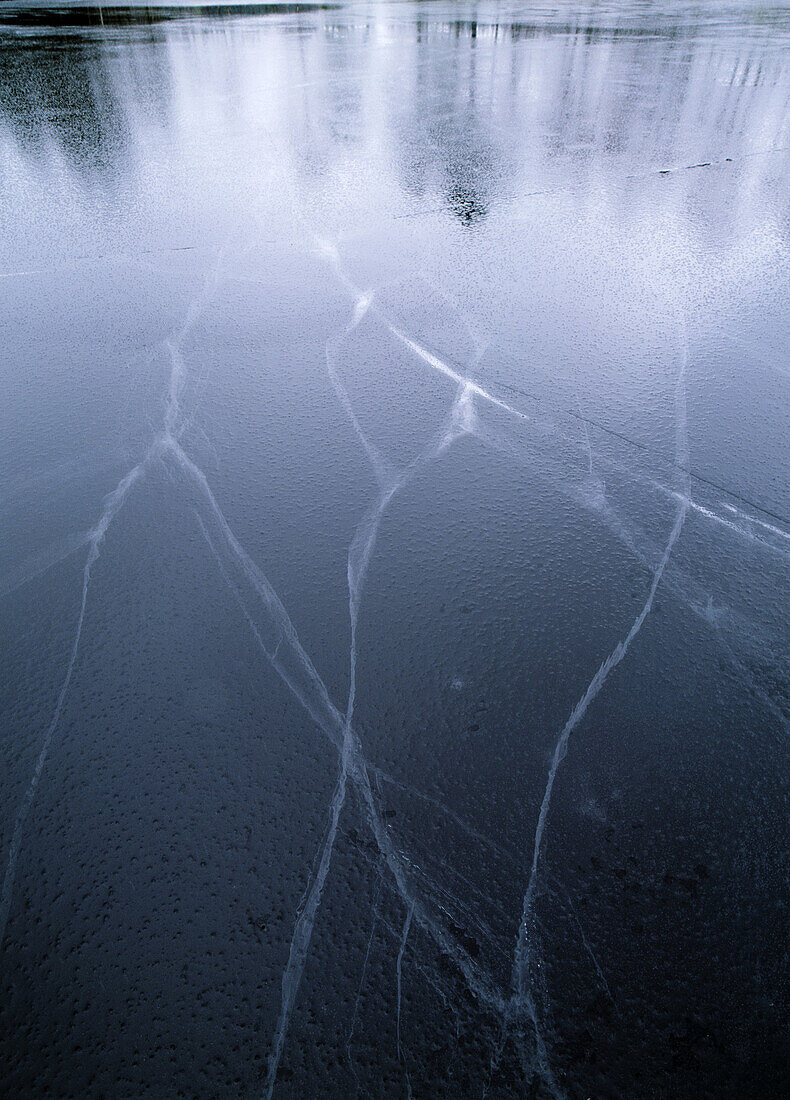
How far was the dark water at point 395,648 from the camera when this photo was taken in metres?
2.52

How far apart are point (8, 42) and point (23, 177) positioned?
13453mm

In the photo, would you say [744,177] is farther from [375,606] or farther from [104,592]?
[104,592]

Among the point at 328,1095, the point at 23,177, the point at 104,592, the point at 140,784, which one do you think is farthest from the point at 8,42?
the point at 328,1095

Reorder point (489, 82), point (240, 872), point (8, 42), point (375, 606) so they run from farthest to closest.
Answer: point (8, 42) → point (489, 82) → point (375, 606) → point (240, 872)

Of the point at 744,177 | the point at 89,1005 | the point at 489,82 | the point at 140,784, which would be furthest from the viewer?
the point at 489,82

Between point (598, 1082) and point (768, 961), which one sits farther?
point (768, 961)

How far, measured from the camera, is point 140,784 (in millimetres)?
3172

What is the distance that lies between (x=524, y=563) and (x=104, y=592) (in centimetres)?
257

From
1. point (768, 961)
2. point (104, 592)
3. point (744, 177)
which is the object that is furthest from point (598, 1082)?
point (744, 177)

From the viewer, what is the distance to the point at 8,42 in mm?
18344

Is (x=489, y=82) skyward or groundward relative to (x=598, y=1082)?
skyward

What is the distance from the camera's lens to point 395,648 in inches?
146

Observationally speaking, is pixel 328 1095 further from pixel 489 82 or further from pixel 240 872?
pixel 489 82

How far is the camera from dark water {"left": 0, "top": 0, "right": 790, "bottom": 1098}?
2.52m
